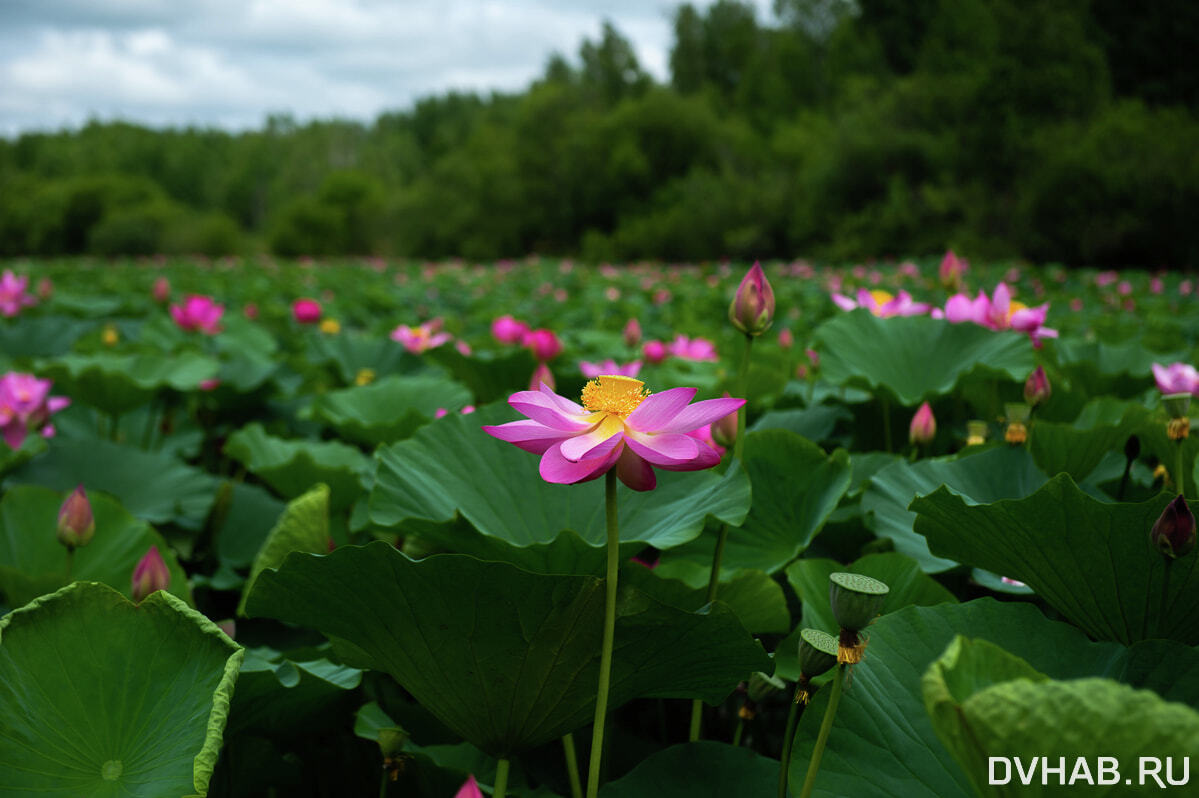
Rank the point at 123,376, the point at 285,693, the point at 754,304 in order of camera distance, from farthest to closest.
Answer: the point at 123,376 → the point at 754,304 → the point at 285,693

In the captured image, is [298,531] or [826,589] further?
[298,531]

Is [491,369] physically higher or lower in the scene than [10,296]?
lower

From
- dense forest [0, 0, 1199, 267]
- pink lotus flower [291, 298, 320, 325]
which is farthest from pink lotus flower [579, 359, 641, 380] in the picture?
dense forest [0, 0, 1199, 267]

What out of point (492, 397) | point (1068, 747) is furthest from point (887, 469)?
point (492, 397)

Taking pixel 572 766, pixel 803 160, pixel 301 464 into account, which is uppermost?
pixel 803 160

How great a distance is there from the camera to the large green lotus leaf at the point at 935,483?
2.96 ft

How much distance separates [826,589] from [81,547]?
847 mm

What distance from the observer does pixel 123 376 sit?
1.64 meters

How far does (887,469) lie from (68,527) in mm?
902

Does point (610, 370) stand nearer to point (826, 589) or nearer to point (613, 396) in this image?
point (826, 589)

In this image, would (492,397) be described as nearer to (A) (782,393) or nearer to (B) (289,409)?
(B) (289,409)

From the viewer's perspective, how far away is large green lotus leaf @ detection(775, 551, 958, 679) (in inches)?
30.2

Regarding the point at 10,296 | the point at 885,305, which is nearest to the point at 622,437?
the point at 885,305

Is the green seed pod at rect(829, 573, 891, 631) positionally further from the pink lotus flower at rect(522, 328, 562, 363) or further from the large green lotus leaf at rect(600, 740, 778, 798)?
the pink lotus flower at rect(522, 328, 562, 363)
